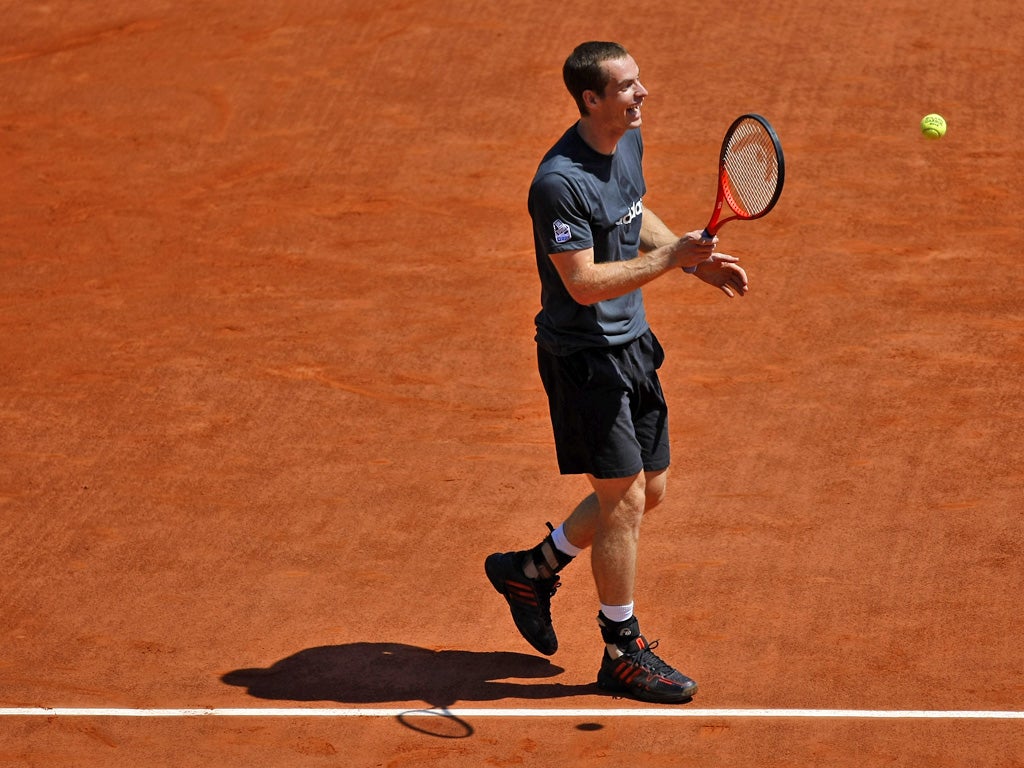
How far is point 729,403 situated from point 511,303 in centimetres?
190

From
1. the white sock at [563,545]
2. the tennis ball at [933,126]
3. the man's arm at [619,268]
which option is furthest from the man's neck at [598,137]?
the tennis ball at [933,126]

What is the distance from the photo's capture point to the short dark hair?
5465 mm

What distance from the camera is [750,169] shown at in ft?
19.1

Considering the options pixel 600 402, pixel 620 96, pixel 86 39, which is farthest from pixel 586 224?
pixel 86 39

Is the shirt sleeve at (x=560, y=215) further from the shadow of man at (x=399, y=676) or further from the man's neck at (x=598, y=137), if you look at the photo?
the shadow of man at (x=399, y=676)

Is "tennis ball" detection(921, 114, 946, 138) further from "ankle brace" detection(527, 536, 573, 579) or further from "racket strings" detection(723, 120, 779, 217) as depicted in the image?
"ankle brace" detection(527, 536, 573, 579)

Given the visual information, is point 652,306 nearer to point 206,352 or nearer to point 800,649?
point 206,352

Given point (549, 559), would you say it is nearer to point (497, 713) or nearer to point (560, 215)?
point (497, 713)

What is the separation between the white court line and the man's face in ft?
7.56

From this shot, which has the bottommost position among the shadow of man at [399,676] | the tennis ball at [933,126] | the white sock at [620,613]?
the shadow of man at [399,676]

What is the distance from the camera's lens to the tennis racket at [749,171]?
556cm

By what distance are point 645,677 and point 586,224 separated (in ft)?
6.01

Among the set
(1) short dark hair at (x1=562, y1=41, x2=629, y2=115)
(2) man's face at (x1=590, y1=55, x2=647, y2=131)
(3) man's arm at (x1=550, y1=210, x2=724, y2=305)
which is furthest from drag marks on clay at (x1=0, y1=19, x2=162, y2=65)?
(3) man's arm at (x1=550, y1=210, x2=724, y2=305)

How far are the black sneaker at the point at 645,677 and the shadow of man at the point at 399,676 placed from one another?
0.17 m
